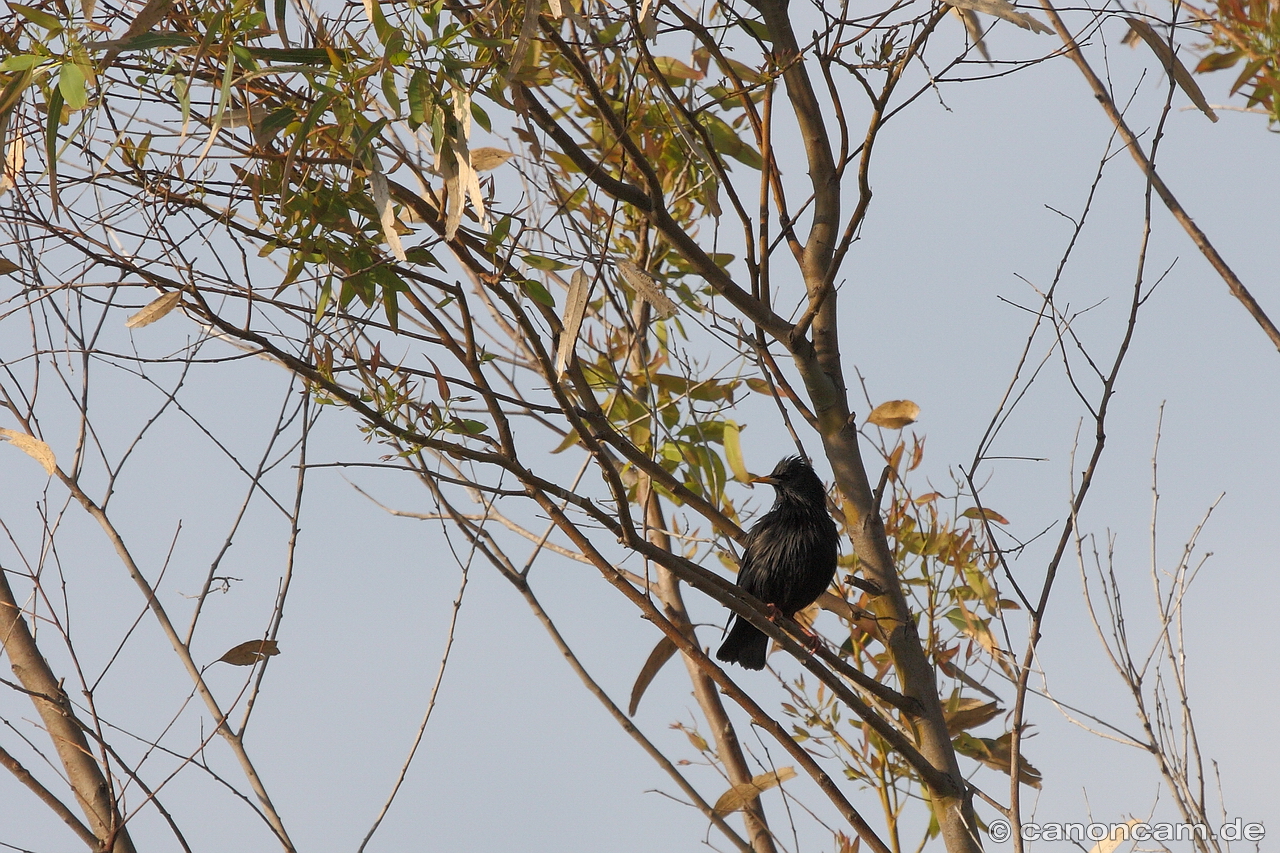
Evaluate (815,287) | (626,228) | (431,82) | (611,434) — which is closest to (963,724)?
(815,287)

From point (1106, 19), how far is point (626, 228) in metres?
1.88

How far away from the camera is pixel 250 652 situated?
316cm

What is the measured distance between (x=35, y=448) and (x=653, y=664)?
211 centimetres

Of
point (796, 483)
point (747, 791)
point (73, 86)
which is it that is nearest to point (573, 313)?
point (73, 86)

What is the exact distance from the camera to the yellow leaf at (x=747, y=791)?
3.85 meters

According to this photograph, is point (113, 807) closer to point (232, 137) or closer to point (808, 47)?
point (232, 137)

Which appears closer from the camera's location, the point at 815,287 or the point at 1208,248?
the point at 1208,248

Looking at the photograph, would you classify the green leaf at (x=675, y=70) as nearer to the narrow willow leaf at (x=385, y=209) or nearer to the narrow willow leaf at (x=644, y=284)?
the narrow willow leaf at (x=644, y=284)

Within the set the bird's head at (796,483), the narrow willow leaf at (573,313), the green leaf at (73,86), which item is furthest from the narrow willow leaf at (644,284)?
the bird's head at (796,483)

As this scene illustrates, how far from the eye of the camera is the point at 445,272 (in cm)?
293

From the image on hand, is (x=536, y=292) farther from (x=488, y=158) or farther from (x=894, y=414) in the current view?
(x=894, y=414)

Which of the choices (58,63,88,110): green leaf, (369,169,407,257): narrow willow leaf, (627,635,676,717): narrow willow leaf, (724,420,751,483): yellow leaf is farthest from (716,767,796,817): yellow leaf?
(58,63,88,110): green leaf

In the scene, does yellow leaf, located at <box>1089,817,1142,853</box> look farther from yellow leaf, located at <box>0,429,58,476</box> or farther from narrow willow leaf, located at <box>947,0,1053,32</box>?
yellow leaf, located at <box>0,429,58,476</box>

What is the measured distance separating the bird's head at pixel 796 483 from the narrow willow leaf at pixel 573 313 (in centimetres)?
306
